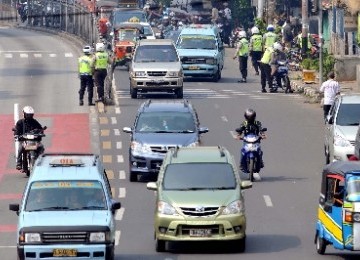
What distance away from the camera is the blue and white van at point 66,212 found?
23469 mm

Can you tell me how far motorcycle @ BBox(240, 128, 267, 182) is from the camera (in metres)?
34.8

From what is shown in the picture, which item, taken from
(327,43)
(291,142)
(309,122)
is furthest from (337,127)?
(327,43)

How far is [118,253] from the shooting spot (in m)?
26.2

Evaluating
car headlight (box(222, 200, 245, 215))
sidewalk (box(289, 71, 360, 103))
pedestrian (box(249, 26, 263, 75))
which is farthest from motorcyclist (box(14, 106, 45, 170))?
pedestrian (box(249, 26, 263, 75))

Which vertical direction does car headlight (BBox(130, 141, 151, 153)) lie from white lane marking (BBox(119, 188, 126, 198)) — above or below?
above

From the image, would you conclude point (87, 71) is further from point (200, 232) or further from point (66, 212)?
point (66, 212)

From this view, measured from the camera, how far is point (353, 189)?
958 inches

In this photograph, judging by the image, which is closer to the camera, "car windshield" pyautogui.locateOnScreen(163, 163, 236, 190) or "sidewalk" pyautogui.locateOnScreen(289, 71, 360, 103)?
"car windshield" pyautogui.locateOnScreen(163, 163, 236, 190)

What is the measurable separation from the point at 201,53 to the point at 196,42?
175 centimetres

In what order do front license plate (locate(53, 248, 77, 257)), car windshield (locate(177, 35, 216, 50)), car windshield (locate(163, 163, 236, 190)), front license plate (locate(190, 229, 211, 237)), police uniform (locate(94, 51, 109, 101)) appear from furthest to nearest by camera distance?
car windshield (locate(177, 35, 216, 50)), police uniform (locate(94, 51, 109, 101)), car windshield (locate(163, 163, 236, 190)), front license plate (locate(190, 229, 211, 237)), front license plate (locate(53, 248, 77, 257))

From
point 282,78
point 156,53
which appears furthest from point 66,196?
point 282,78

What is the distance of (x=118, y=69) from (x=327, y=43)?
10.6m

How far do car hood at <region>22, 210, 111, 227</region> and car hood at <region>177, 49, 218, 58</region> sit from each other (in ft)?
110

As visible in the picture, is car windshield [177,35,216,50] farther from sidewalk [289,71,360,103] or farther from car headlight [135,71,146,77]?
car headlight [135,71,146,77]
